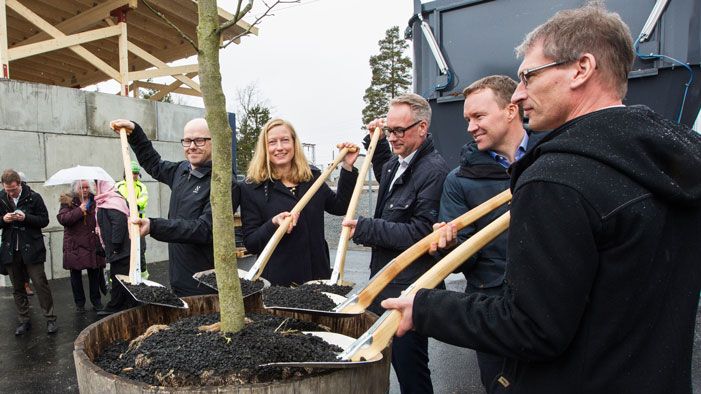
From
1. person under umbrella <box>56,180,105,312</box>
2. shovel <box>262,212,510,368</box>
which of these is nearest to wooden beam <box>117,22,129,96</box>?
person under umbrella <box>56,180,105,312</box>

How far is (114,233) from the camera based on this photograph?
531 cm

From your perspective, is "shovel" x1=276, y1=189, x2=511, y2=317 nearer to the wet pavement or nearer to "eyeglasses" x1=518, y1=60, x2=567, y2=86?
"eyeglasses" x1=518, y1=60, x2=567, y2=86

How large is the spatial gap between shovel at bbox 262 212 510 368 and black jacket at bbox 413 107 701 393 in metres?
0.31

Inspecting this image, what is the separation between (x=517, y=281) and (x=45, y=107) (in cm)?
797

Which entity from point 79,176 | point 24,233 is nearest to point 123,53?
point 79,176

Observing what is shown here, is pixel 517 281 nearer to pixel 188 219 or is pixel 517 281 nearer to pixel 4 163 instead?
pixel 188 219

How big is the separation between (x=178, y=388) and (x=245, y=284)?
1.23 m

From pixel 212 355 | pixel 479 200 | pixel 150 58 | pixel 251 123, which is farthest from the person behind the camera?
pixel 251 123

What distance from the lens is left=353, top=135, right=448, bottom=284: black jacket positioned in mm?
2590

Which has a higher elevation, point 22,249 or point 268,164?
point 268,164

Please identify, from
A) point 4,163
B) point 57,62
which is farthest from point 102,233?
point 57,62

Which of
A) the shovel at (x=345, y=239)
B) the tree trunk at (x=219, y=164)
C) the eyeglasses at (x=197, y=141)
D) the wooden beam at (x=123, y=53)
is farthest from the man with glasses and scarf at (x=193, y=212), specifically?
the wooden beam at (x=123, y=53)

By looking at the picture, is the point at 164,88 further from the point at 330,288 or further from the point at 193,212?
the point at 330,288

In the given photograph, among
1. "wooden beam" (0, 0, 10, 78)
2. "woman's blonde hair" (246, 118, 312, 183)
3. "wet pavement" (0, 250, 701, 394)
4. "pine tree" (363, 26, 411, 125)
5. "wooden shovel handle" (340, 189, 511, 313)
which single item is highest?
"pine tree" (363, 26, 411, 125)
